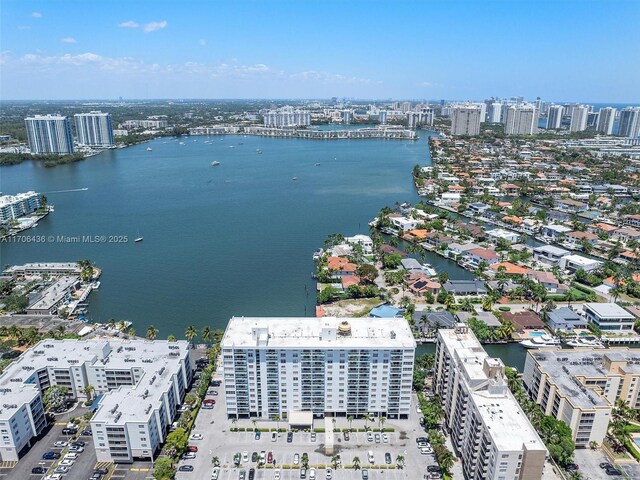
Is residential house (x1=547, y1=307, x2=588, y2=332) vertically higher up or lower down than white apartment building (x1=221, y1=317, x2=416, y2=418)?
lower down

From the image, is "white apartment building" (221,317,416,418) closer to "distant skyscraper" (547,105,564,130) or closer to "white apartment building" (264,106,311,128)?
"white apartment building" (264,106,311,128)

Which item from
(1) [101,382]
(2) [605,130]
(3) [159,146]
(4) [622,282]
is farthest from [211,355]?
(2) [605,130]

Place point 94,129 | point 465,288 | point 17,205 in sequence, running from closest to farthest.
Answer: point 465,288 < point 17,205 < point 94,129

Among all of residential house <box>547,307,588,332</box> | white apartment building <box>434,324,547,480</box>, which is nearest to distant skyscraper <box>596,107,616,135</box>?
residential house <box>547,307,588,332</box>

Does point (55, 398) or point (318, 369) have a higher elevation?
point (318, 369)

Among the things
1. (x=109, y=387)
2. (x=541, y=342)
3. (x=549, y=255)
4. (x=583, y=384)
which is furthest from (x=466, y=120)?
(x=109, y=387)

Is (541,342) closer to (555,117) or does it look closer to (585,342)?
(585,342)

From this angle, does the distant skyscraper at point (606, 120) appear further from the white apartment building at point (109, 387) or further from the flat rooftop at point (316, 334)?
the white apartment building at point (109, 387)
